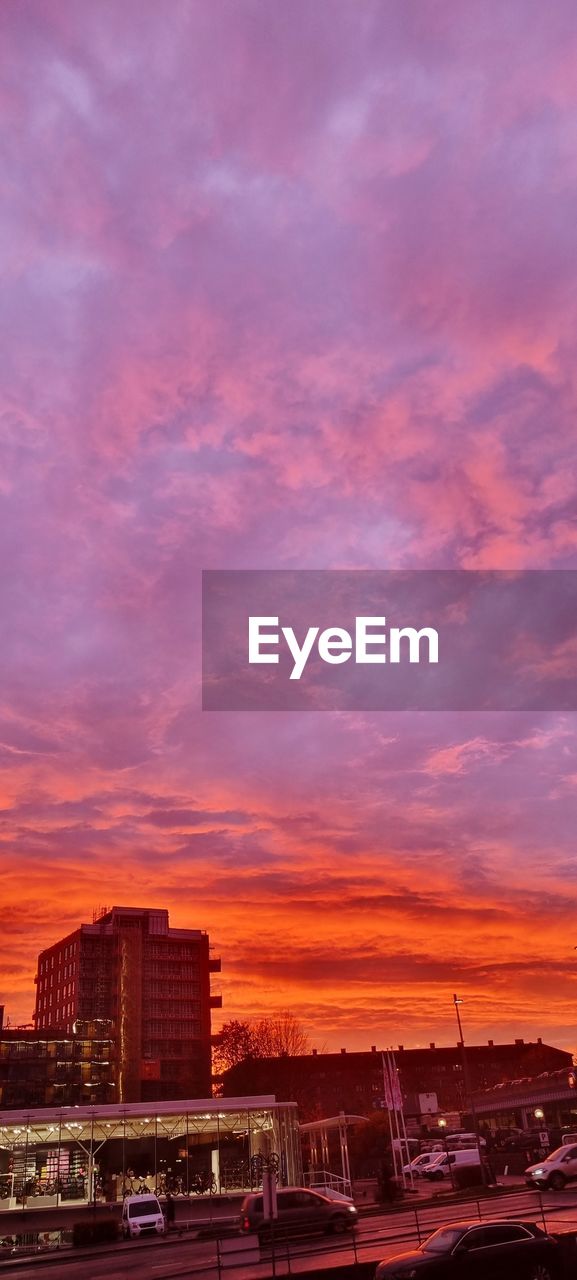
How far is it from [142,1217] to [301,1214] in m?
11.6

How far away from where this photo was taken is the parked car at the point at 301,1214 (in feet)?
104

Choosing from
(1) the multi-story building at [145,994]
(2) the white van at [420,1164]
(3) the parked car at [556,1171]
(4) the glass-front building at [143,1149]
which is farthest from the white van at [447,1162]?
(1) the multi-story building at [145,994]

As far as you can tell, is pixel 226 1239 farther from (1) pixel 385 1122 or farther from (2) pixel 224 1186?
(1) pixel 385 1122

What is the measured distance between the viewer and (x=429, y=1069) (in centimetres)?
14762

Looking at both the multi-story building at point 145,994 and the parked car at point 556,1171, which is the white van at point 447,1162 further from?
the multi-story building at point 145,994

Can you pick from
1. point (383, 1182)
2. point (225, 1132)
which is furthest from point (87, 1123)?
point (383, 1182)

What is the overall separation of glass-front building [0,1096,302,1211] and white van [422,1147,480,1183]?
9.53 meters

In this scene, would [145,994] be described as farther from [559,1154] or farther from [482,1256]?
[482,1256]

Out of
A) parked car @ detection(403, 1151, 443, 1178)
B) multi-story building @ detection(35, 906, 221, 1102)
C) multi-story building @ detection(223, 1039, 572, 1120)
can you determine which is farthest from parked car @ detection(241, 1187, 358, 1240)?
multi-story building @ detection(223, 1039, 572, 1120)

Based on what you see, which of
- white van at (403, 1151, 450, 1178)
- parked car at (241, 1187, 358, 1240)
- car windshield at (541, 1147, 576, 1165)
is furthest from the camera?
white van at (403, 1151, 450, 1178)

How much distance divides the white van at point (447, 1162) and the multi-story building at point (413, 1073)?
66889mm

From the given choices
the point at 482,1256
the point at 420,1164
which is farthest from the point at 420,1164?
the point at 482,1256

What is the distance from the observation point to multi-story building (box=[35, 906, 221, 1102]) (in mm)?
117312

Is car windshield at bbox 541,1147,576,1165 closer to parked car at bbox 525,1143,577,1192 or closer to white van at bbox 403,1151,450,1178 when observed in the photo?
parked car at bbox 525,1143,577,1192
